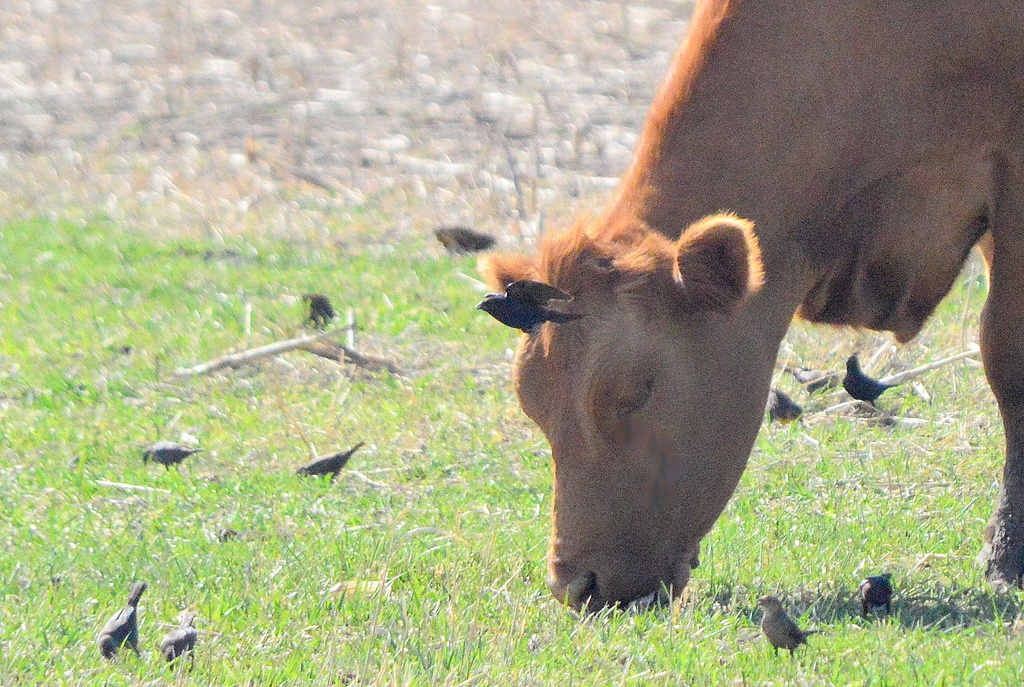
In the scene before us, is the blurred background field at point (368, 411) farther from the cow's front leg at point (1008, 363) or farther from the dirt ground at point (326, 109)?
the cow's front leg at point (1008, 363)

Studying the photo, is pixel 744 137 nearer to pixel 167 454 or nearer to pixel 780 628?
pixel 780 628

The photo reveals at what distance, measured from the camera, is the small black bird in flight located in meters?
6.48

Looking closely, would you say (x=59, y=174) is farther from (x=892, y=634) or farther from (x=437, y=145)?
Answer: (x=892, y=634)

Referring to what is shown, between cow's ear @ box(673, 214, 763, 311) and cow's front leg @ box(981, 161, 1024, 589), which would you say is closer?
cow's ear @ box(673, 214, 763, 311)

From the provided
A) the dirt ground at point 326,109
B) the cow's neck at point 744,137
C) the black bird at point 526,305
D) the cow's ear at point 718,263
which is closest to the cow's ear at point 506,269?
the black bird at point 526,305

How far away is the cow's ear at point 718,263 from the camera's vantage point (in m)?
4.09

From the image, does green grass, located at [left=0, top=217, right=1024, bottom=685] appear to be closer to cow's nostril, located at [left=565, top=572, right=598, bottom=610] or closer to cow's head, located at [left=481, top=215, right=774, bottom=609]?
cow's nostril, located at [left=565, top=572, right=598, bottom=610]

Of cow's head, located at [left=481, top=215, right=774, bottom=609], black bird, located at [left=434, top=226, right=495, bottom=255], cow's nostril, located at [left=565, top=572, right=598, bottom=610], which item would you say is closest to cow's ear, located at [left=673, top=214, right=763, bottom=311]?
cow's head, located at [left=481, top=215, right=774, bottom=609]

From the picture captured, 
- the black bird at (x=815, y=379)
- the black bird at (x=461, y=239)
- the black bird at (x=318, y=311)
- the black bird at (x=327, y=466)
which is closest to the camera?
the black bird at (x=327, y=466)

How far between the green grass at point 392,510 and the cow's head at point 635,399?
0.20 metres

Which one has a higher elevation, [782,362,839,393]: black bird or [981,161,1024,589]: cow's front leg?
[981,161,1024,589]: cow's front leg

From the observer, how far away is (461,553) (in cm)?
501

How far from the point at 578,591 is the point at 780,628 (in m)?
0.64

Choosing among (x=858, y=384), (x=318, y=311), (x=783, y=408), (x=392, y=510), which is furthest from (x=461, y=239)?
(x=858, y=384)
